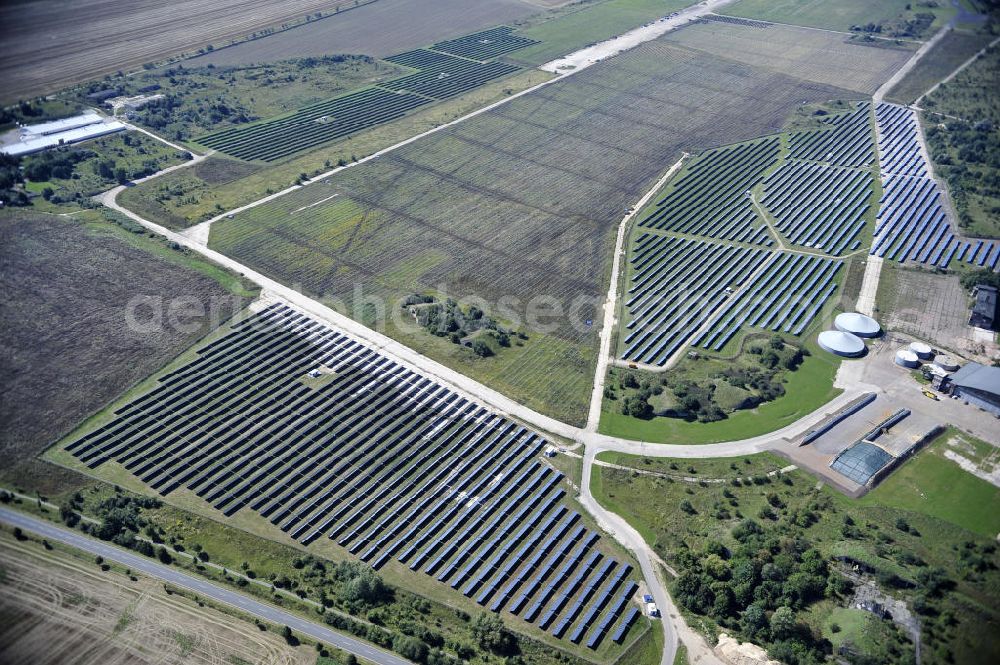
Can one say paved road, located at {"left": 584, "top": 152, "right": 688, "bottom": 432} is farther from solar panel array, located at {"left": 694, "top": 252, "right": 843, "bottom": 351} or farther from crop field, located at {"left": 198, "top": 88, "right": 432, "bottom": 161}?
crop field, located at {"left": 198, "top": 88, "right": 432, "bottom": 161}

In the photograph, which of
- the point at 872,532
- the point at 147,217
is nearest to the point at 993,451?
the point at 872,532

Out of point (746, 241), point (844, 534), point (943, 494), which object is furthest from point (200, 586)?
point (746, 241)

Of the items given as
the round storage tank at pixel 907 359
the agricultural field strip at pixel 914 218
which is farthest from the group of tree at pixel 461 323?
the agricultural field strip at pixel 914 218

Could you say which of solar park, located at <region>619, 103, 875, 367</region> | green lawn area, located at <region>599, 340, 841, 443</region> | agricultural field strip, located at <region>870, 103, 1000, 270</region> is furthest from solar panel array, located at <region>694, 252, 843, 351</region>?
green lawn area, located at <region>599, 340, 841, 443</region>

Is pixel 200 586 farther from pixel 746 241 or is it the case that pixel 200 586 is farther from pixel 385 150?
pixel 385 150

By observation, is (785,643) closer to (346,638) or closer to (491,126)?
(346,638)
